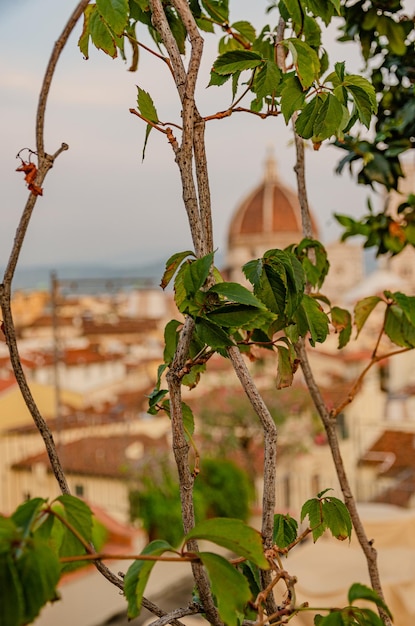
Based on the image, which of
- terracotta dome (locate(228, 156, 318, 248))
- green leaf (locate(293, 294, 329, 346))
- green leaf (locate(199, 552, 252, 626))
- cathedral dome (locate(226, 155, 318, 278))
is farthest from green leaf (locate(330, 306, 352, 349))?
terracotta dome (locate(228, 156, 318, 248))

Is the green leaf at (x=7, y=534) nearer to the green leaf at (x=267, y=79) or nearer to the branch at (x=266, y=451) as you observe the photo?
the branch at (x=266, y=451)

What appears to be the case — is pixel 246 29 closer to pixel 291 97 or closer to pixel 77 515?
pixel 291 97

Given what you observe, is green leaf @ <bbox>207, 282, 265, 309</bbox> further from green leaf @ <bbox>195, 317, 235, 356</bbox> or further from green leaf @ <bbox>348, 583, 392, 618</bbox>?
green leaf @ <bbox>348, 583, 392, 618</bbox>

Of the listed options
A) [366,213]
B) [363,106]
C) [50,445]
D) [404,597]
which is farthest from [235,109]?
[404,597]

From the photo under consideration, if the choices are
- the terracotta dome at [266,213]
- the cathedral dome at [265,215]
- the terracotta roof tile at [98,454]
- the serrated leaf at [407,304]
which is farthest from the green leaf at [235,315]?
the terracotta dome at [266,213]

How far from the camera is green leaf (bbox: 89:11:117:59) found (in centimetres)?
43

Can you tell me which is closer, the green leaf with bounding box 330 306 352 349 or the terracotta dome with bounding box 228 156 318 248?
the green leaf with bounding box 330 306 352 349

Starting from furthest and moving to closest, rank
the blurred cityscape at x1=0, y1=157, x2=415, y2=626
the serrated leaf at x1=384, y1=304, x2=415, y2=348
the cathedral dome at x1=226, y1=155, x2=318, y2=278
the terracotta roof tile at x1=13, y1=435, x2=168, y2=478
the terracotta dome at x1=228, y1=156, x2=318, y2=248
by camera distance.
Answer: the terracotta dome at x1=228, y1=156, x2=318, y2=248
the cathedral dome at x1=226, y1=155, x2=318, y2=278
the terracotta roof tile at x1=13, y1=435, x2=168, y2=478
the blurred cityscape at x1=0, y1=157, x2=415, y2=626
the serrated leaf at x1=384, y1=304, x2=415, y2=348

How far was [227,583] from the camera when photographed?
0.94 ft

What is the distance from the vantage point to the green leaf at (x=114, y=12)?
1.26 feet

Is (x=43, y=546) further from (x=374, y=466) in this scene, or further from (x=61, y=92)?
(x=374, y=466)

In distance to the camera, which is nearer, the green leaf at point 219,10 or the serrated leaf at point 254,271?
the serrated leaf at point 254,271

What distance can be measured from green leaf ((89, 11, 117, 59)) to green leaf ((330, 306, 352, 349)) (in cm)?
29

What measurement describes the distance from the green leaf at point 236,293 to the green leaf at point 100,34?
0.56ft
